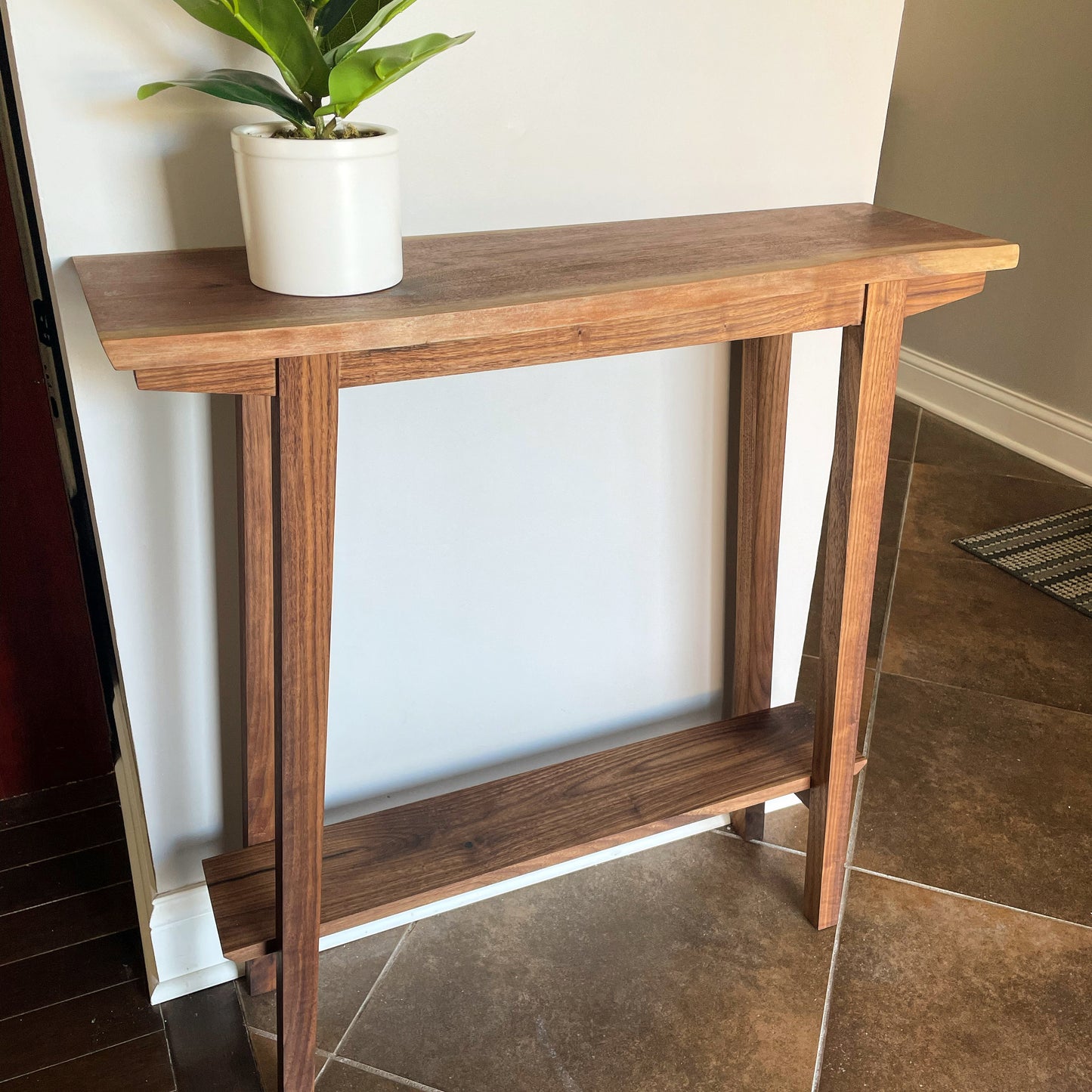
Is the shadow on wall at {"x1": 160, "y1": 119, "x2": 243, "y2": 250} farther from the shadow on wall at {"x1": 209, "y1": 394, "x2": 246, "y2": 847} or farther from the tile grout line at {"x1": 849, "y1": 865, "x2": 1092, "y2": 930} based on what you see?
the tile grout line at {"x1": 849, "y1": 865, "x2": 1092, "y2": 930}

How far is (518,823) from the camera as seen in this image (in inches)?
50.2

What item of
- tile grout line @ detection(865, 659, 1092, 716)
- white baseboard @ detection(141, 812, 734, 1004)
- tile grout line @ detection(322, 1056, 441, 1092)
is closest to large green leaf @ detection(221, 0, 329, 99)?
white baseboard @ detection(141, 812, 734, 1004)

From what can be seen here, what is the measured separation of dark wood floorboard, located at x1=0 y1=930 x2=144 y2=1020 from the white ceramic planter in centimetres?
97

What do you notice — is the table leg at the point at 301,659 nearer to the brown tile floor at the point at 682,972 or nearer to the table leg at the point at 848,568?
the brown tile floor at the point at 682,972

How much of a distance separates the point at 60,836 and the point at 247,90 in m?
1.21

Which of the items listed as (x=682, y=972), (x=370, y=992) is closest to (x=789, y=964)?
(x=682, y=972)

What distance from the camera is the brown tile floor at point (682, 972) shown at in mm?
1274

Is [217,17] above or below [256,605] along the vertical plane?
above

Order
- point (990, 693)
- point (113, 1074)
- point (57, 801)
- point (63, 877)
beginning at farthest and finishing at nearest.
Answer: point (990, 693), point (57, 801), point (63, 877), point (113, 1074)

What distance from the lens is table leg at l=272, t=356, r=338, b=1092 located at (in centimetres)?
87

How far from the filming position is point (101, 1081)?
48.6 inches

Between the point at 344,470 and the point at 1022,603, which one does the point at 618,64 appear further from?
the point at 1022,603

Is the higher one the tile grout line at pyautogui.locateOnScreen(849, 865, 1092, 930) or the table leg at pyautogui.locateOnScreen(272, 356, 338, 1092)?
the table leg at pyautogui.locateOnScreen(272, 356, 338, 1092)

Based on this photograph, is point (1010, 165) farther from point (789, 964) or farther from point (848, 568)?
Answer: point (789, 964)
